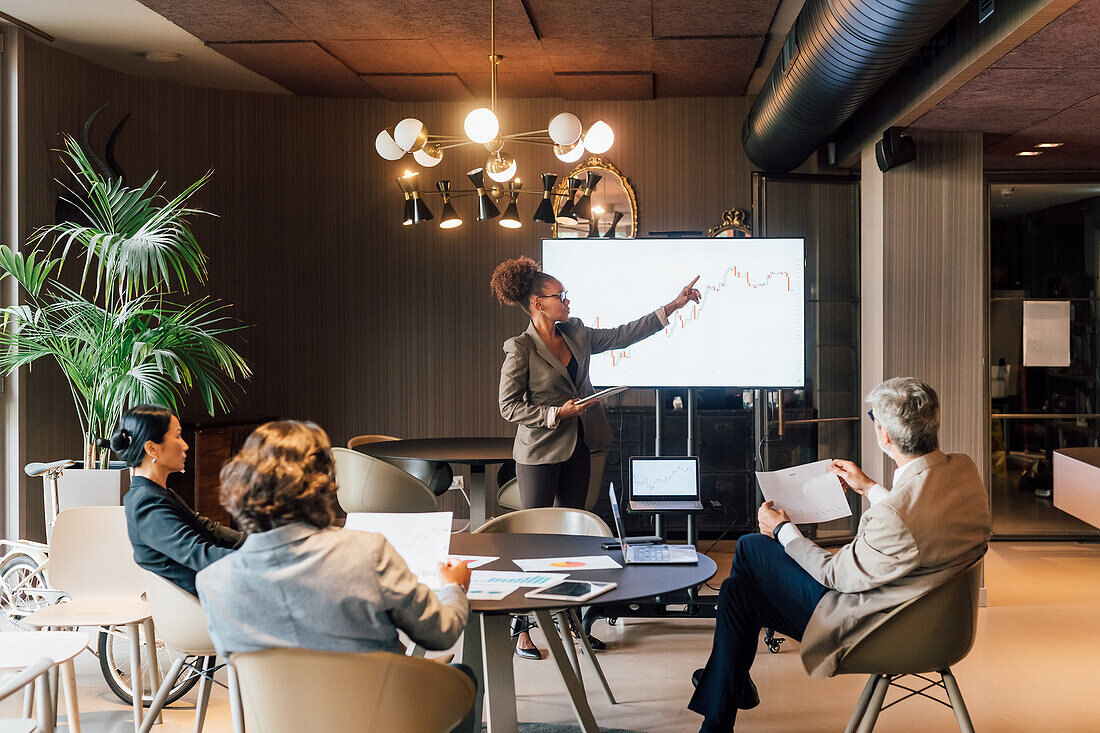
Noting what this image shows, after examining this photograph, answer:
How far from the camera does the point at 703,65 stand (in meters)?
6.21

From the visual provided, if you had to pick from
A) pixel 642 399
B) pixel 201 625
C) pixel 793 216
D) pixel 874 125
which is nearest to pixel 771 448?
pixel 642 399

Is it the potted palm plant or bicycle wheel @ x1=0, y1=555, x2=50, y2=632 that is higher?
the potted palm plant

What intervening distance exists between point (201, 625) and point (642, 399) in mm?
4668

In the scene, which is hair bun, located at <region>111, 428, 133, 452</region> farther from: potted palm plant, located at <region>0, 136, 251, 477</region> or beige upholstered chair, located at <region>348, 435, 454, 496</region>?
beige upholstered chair, located at <region>348, 435, 454, 496</region>

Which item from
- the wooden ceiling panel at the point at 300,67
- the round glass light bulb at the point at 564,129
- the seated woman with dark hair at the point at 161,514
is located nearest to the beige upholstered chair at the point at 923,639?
the seated woman with dark hair at the point at 161,514

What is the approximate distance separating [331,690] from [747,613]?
1574 mm

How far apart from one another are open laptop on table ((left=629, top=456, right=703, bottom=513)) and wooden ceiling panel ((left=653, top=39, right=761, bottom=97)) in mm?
2814

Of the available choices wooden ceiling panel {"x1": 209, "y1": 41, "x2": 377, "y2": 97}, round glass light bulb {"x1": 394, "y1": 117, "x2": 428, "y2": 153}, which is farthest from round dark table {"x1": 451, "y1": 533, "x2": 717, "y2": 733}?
wooden ceiling panel {"x1": 209, "y1": 41, "x2": 377, "y2": 97}

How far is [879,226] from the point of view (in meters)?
5.28

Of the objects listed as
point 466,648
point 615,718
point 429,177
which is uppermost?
point 429,177

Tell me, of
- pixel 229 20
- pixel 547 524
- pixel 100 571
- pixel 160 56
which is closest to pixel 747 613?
pixel 547 524

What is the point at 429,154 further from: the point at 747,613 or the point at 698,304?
the point at 747,613

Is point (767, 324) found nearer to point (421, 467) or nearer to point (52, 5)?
point (421, 467)

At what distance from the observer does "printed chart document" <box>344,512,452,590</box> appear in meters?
2.49
